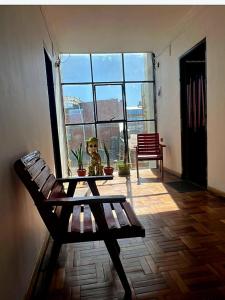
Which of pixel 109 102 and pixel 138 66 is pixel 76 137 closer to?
pixel 109 102

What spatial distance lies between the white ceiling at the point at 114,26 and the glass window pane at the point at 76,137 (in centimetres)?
159

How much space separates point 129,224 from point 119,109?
4057 millimetres

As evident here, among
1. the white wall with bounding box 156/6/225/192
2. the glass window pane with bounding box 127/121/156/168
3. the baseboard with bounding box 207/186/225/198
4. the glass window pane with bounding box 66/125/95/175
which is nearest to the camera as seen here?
the white wall with bounding box 156/6/225/192

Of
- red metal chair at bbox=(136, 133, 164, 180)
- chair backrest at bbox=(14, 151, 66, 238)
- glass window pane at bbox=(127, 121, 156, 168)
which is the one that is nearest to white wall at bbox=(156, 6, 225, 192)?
red metal chair at bbox=(136, 133, 164, 180)

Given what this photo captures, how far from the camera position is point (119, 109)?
527cm

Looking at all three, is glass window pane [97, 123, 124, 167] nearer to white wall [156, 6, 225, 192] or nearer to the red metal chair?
the red metal chair

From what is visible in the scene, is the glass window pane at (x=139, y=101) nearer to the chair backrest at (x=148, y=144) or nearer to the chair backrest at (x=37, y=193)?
the chair backrest at (x=148, y=144)

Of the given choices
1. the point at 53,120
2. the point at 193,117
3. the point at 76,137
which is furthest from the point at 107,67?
the point at 193,117

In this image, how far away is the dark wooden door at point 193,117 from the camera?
366 cm

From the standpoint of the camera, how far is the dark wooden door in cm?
366

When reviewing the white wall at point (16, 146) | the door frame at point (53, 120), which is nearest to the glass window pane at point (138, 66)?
the door frame at point (53, 120)

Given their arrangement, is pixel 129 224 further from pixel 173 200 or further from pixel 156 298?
pixel 173 200

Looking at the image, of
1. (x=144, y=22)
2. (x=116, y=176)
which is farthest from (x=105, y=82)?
(x=116, y=176)

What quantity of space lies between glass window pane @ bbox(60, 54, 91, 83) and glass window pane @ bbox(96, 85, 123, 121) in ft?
1.32
